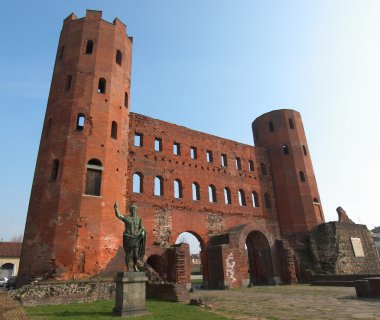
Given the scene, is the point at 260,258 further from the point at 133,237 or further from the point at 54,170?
the point at 54,170

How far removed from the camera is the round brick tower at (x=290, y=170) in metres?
25.4

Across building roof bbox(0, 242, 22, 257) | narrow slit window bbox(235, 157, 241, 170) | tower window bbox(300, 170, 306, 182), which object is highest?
narrow slit window bbox(235, 157, 241, 170)

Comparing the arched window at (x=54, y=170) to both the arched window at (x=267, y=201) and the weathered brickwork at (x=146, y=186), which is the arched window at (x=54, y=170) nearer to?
the weathered brickwork at (x=146, y=186)

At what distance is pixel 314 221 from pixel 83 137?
2007cm

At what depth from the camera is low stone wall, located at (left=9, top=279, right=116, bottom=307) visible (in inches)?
406

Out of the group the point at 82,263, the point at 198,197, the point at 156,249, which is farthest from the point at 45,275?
the point at 198,197

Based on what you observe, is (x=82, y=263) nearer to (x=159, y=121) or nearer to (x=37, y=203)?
(x=37, y=203)

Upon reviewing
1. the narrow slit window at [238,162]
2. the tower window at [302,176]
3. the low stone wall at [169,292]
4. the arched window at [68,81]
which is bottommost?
the low stone wall at [169,292]

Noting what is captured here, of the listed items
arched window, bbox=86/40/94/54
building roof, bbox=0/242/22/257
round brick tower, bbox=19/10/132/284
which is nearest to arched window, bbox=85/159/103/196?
round brick tower, bbox=19/10/132/284

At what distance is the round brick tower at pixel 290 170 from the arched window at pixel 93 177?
17.4 m

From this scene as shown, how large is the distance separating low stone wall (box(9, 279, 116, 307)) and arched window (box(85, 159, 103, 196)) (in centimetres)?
470

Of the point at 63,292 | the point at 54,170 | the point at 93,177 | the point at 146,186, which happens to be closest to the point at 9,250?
the point at 146,186

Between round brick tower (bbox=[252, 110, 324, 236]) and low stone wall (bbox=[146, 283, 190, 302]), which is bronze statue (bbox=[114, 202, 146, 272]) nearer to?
low stone wall (bbox=[146, 283, 190, 302])

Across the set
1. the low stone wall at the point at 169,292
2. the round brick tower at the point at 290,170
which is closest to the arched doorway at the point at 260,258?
the round brick tower at the point at 290,170
